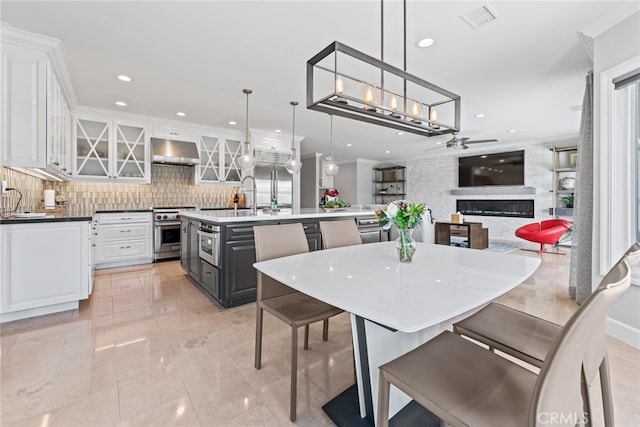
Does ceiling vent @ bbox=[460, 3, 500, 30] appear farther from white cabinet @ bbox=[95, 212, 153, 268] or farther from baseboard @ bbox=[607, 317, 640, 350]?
white cabinet @ bbox=[95, 212, 153, 268]

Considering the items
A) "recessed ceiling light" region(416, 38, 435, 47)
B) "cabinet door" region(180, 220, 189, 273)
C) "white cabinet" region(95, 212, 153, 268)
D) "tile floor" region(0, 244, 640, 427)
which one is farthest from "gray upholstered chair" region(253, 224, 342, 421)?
"white cabinet" region(95, 212, 153, 268)

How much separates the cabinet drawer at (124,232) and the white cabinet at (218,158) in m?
1.23

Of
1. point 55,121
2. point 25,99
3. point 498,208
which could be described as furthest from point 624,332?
point 498,208

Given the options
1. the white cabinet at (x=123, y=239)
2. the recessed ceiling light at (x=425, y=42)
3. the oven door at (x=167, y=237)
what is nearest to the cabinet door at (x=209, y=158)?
the oven door at (x=167, y=237)

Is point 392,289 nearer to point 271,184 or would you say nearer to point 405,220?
point 405,220

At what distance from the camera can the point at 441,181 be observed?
334 inches

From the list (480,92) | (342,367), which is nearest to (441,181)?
(480,92)

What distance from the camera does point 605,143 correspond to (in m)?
2.38

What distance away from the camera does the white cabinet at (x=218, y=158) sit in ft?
17.8

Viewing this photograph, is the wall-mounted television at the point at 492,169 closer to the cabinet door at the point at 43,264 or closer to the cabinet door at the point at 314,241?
the cabinet door at the point at 314,241

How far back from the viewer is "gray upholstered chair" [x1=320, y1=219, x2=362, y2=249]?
2.42 metres

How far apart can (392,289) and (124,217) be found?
4859 mm

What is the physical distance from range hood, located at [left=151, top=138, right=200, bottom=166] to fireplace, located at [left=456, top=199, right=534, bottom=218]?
22.5 ft

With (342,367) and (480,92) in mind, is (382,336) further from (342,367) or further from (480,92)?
(480,92)
